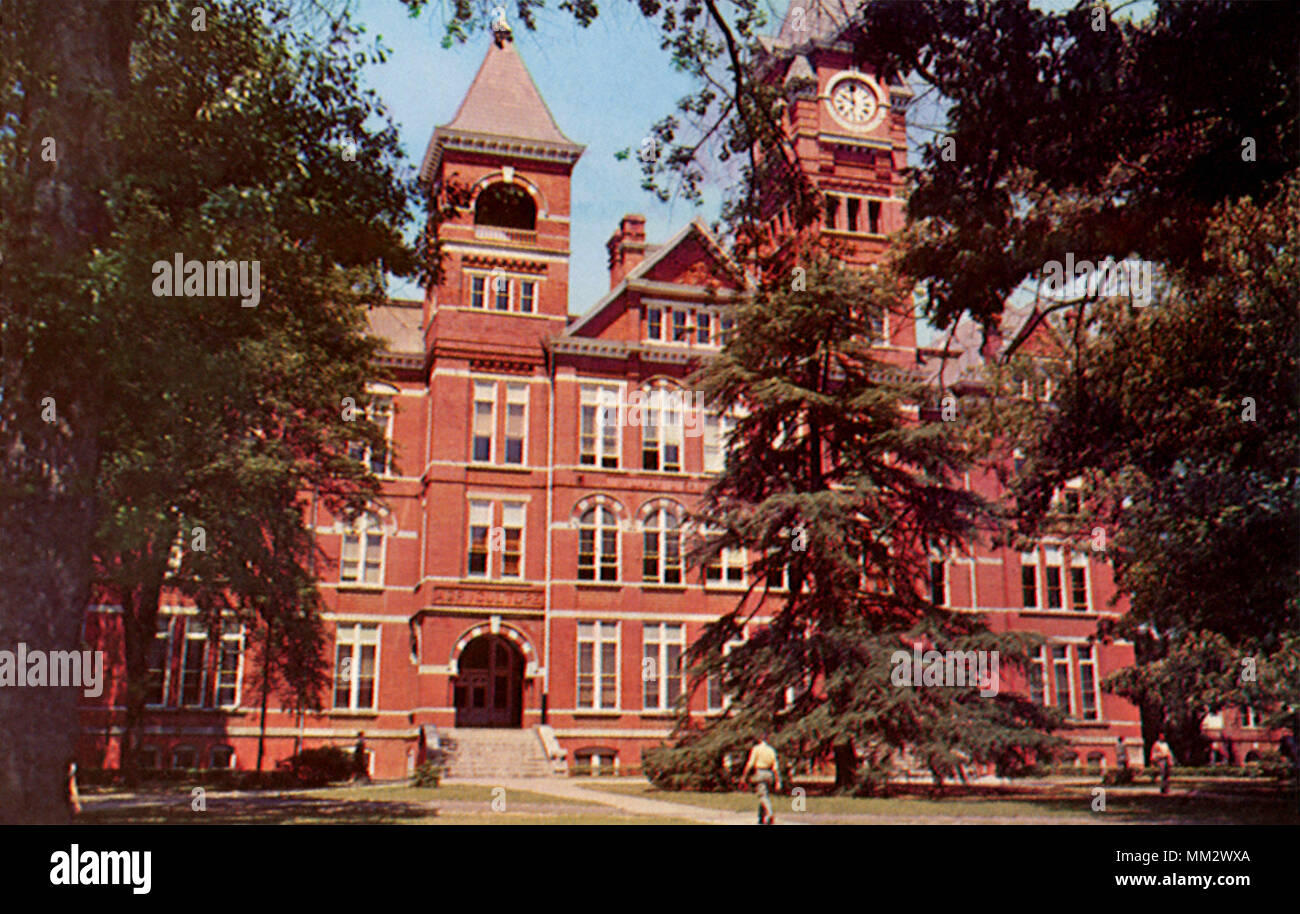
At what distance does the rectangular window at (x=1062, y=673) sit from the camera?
3250 cm

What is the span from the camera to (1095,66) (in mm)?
11039

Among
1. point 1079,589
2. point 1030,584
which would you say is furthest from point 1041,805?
point 1079,589

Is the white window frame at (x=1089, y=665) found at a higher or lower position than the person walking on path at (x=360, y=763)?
higher

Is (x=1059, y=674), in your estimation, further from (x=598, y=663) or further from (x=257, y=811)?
(x=257, y=811)

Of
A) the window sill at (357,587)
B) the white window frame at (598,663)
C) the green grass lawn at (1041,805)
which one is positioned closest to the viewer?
the green grass lawn at (1041,805)

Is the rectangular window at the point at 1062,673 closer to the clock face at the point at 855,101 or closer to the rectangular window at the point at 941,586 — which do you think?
the rectangular window at the point at 941,586

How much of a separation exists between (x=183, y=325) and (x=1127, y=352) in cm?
1182

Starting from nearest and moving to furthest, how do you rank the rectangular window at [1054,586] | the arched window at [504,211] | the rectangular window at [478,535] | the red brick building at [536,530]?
the red brick building at [536,530] < the arched window at [504,211] < the rectangular window at [478,535] < the rectangular window at [1054,586]

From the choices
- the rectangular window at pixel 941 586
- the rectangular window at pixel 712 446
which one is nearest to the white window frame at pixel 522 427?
the rectangular window at pixel 712 446

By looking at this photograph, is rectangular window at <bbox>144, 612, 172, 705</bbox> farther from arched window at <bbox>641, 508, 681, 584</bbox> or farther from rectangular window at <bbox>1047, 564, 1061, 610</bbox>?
rectangular window at <bbox>1047, 564, 1061, 610</bbox>

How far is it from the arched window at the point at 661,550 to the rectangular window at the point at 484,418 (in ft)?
16.3

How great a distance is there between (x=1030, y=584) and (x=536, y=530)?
52.3 feet
